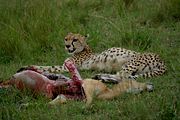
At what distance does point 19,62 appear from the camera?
7430 millimetres

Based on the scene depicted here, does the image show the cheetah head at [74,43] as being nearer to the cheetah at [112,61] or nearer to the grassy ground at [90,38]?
the cheetah at [112,61]

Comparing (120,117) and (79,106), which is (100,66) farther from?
(120,117)

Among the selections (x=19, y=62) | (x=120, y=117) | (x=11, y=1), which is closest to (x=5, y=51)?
(x=19, y=62)

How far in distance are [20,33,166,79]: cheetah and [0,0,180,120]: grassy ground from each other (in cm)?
18

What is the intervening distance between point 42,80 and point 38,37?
2.61 m

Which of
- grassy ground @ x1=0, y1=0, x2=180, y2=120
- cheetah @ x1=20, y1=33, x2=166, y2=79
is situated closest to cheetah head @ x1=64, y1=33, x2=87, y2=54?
cheetah @ x1=20, y1=33, x2=166, y2=79

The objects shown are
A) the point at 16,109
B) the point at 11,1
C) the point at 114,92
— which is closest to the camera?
the point at 16,109

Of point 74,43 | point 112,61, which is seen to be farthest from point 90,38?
point 112,61

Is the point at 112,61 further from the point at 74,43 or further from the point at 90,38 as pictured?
the point at 90,38

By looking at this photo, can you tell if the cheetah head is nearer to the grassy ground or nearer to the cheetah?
the cheetah

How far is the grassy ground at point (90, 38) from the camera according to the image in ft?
16.1

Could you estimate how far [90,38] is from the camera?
26.6ft

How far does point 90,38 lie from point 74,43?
59cm

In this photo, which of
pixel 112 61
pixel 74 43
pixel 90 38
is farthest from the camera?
pixel 90 38
